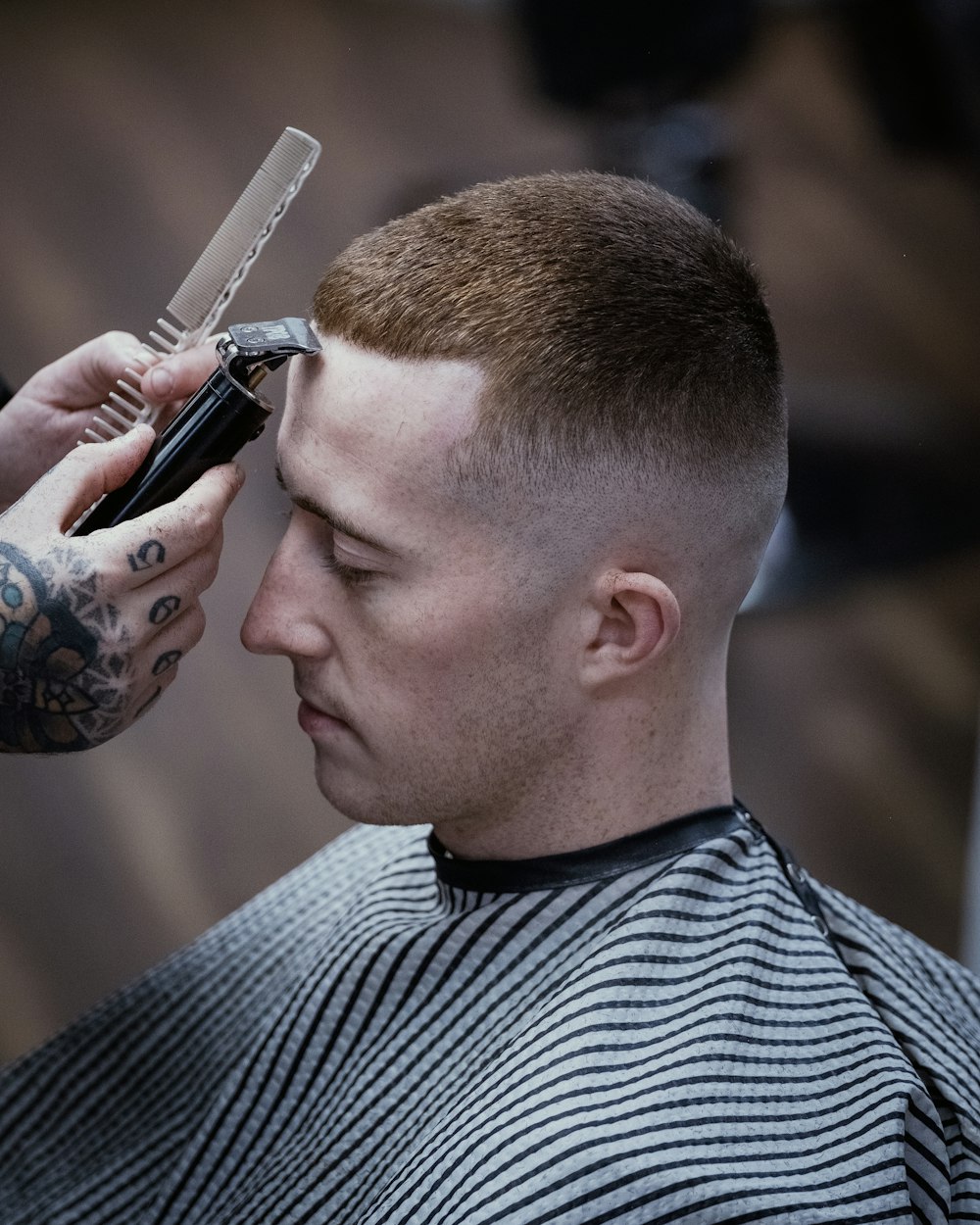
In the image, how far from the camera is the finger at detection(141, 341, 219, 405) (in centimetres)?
155

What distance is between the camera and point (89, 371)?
173cm

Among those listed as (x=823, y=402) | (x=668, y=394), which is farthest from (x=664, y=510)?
(x=823, y=402)

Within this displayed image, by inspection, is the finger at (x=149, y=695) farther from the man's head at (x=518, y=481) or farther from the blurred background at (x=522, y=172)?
the blurred background at (x=522, y=172)

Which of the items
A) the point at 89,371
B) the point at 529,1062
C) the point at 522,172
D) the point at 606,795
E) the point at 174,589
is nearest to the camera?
the point at 529,1062

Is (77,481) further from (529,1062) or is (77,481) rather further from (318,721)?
(529,1062)

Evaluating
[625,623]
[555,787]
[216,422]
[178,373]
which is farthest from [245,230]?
[555,787]

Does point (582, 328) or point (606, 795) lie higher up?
point (582, 328)

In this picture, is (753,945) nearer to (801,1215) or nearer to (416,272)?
(801,1215)

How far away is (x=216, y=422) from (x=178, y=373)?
209mm

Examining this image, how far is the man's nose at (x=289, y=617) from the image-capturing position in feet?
→ 4.83

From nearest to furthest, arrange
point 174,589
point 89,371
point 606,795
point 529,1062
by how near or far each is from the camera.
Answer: point 529,1062, point 174,589, point 606,795, point 89,371

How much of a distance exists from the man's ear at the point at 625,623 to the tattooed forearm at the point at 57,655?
0.53 m

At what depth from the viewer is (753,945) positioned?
146 cm

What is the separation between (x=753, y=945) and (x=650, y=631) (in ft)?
1.28
